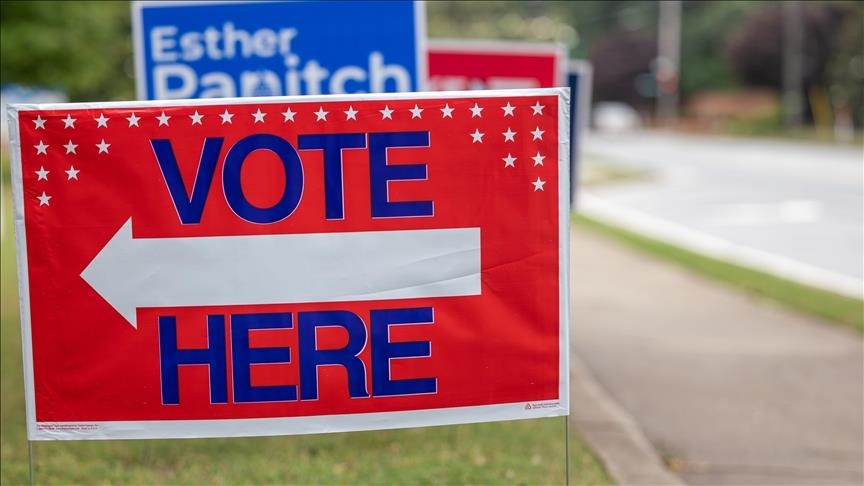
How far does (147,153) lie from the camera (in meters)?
3.88

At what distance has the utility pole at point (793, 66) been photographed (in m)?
51.5

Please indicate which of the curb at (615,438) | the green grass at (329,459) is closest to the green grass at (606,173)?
the curb at (615,438)

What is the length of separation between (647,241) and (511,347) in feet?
38.4

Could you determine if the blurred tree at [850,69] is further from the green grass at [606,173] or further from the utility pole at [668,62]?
the utility pole at [668,62]

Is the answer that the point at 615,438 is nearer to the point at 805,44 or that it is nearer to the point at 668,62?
the point at 805,44

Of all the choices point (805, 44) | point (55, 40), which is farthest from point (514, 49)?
point (805, 44)

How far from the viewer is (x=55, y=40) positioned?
Result: 21.5 m

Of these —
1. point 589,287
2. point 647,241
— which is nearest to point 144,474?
point 589,287

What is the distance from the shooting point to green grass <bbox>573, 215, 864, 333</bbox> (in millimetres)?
9625

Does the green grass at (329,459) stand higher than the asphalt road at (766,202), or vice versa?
the green grass at (329,459)

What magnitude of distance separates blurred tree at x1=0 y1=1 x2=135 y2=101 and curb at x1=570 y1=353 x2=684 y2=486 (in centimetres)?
1171

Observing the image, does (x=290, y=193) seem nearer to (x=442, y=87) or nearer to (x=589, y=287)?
(x=442, y=87)

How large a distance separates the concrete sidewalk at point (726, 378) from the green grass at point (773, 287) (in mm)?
180

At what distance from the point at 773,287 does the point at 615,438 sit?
5490 millimetres
